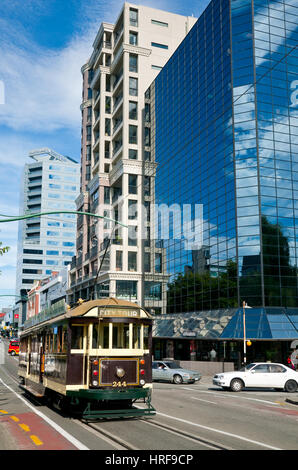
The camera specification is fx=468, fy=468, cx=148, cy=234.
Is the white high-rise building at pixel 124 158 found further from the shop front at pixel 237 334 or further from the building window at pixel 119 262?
the shop front at pixel 237 334

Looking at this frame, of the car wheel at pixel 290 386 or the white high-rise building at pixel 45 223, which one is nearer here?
the car wheel at pixel 290 386

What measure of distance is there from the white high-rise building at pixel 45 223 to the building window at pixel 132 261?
108372 mm

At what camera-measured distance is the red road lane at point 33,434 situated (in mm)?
9539

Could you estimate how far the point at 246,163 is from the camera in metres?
39.6

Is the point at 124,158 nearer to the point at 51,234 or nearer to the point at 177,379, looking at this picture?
the point at 177,379

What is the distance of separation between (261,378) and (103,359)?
14311mm

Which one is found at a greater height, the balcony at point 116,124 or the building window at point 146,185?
the balcony at point 116,124

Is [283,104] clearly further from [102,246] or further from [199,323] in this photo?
[102,246]

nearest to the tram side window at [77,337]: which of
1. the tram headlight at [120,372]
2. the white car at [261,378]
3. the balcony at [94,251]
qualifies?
the tram headlight at [120,372]

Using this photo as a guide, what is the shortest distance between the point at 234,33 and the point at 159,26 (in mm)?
24112

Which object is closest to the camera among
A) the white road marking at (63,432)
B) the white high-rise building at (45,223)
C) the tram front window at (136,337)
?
the white road marking at (63,432)

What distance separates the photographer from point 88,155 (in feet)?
246

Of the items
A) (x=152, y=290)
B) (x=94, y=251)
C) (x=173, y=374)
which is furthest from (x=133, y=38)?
(x=173, y=374)
